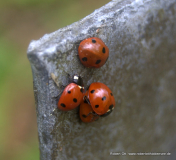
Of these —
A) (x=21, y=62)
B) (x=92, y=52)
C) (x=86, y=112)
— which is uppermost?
(x=21, y=62)

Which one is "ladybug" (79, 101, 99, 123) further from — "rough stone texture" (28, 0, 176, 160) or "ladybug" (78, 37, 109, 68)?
"ladybug" (78, 37, 109, 68)

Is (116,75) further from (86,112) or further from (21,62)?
(21,62)

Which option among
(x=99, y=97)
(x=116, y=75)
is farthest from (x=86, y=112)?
(x=116, y=75)

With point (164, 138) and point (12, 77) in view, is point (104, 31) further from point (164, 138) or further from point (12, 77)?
point (12, 77)

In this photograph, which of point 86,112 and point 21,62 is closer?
point 86,112

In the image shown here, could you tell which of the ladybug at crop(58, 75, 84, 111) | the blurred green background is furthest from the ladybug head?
the blurred green background

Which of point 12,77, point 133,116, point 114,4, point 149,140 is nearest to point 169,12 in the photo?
point 114,4

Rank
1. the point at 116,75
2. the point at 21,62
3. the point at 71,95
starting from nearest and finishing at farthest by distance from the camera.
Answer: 1. the point at 71,95
2. the point at 116,75
3. the point at 21,62

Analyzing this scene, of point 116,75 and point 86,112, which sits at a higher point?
point 116,75

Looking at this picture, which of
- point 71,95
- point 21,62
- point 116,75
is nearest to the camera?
point 71,95
